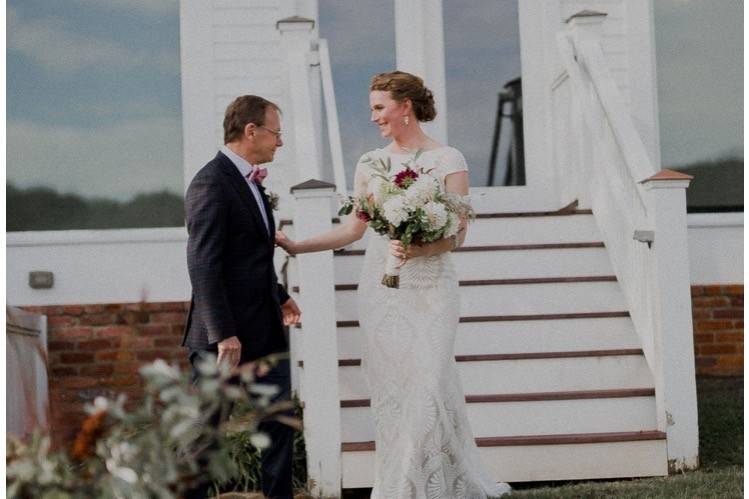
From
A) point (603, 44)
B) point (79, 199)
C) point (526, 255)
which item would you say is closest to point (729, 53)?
point (603, 44)

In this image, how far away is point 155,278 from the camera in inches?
300

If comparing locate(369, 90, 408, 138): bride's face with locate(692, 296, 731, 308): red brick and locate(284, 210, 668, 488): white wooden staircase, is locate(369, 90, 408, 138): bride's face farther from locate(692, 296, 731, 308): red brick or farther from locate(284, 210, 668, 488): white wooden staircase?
locate(692, 296, 731, 308): red brick

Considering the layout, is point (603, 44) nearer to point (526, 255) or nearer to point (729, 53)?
point (729, 53)

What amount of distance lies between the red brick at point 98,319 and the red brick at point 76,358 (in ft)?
0.76

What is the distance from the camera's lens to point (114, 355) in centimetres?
759

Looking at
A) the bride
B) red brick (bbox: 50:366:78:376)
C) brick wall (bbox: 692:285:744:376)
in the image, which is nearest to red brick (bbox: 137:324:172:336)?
red brick (bbox: 50:366:78:376)

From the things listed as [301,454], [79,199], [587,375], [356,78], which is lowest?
[301,454]

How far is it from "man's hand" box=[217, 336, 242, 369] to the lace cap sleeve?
4.22ft

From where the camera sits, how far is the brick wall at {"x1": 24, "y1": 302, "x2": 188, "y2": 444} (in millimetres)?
7520

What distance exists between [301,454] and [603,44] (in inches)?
163

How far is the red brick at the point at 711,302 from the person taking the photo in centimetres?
793

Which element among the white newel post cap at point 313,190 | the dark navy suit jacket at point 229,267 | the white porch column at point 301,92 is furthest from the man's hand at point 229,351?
the white porch column at point 301,92

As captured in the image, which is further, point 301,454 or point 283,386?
point 301,454

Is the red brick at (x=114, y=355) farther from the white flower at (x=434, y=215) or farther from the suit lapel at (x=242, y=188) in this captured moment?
the white flower at (x=434, y=215)
